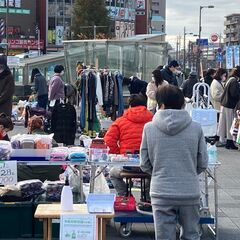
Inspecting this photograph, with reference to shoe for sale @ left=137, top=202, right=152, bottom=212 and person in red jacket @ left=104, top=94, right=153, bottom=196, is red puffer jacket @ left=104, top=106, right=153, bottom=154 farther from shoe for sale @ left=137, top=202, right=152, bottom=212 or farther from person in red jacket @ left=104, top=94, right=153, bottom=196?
shoe for sale @ left=137, top=202, right=152, bottom=212

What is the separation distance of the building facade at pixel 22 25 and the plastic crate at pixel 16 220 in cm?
6285

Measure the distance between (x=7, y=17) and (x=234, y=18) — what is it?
281 ft

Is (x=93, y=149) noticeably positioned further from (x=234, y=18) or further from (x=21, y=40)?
(x=234, y=18)

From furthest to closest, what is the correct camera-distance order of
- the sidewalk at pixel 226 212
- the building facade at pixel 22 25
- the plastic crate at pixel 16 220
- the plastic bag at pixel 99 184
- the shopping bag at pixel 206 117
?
1. the building facade at pixel 22 25
2. the shopping bag at pixel 206 117
3. the sidewalk at pixel 226 212
4. the plastic crate at pixel 16 220
5. the plastic bag at pixel 99 184

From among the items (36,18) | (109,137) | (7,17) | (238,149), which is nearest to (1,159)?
(109,137)

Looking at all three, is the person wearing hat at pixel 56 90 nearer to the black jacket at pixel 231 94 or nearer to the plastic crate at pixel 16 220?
the black jacket at pixel 231 94

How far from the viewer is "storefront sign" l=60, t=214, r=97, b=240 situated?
213 inches

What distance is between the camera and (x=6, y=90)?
1109 centimetres

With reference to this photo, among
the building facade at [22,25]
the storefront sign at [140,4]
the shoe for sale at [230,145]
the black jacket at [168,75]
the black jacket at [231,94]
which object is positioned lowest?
the shoe for sale at [230,145]

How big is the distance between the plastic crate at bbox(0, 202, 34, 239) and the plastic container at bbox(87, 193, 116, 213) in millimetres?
1826

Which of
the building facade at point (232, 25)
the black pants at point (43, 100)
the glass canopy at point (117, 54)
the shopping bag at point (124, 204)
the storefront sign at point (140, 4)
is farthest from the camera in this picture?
the building facade at point (232, 25)

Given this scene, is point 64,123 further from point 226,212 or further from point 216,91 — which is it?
point 226,212

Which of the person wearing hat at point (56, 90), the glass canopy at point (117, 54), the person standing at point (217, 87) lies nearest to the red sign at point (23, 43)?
the glass canopy at point (117, 54)

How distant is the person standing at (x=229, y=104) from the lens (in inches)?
571
